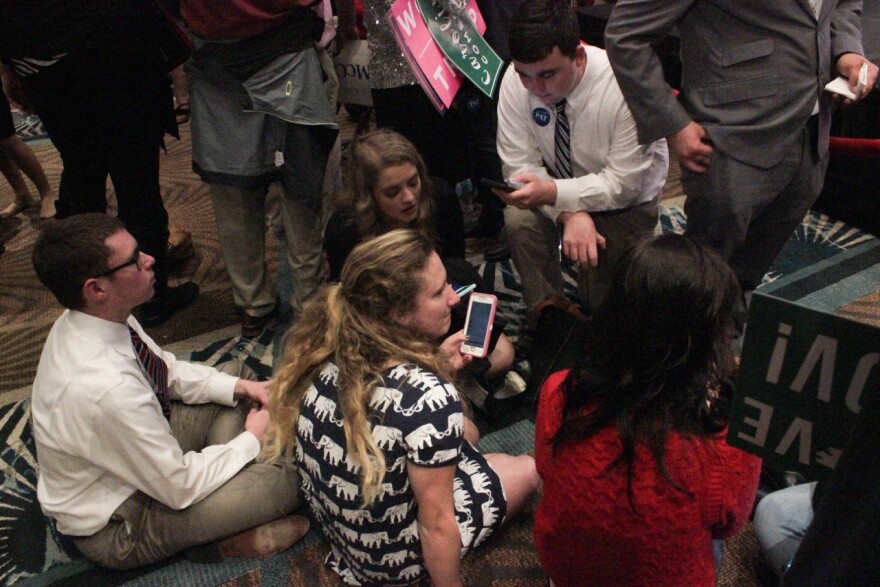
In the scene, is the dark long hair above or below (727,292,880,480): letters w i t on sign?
below

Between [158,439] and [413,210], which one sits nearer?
[158,439]

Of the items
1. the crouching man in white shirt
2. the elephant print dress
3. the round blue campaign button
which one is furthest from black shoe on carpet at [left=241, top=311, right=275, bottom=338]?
the round blue campaign button

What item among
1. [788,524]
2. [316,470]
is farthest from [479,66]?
[788,524]

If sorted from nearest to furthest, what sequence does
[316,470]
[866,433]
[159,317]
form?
[866,433] → [316,470] → [159,317]

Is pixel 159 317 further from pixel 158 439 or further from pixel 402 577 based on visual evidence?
pixel 402 577

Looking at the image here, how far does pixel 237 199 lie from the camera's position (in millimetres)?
2318

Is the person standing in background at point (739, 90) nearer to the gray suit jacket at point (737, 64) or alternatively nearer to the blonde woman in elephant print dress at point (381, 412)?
the gray suit jacket at point (737, 64)

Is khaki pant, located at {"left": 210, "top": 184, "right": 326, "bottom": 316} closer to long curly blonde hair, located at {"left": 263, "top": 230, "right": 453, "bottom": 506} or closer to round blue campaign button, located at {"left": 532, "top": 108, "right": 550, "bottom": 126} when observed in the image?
round blue campaign button, located at {"left": 532, "top": 108, "right": 550, "bottom": 126}

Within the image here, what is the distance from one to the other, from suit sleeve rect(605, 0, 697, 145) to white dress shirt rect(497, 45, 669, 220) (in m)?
0.31

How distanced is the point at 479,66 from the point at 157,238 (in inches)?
49.5

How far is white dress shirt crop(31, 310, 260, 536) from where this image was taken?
145 cm

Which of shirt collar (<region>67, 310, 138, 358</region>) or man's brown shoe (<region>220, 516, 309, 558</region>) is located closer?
shirt collar (<region>67, 310, 138, 358</region>)

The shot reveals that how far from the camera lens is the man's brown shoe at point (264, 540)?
1.73 m

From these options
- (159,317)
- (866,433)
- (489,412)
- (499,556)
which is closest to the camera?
(866,433)
